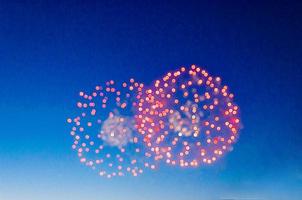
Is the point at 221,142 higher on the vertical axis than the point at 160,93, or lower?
lower

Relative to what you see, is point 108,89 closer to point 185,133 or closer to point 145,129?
point 145,129

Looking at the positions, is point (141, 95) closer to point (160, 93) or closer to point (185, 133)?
point (160, 93)

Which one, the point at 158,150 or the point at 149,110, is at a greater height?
the point at 149,110

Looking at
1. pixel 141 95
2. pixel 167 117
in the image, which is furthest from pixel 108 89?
pixel 167 117

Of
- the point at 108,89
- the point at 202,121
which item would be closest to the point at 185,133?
the point at 202,121

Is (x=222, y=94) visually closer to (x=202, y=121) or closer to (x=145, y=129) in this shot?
(x=202, y=121)

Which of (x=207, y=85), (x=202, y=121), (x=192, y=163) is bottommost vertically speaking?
(x=192, y=163)

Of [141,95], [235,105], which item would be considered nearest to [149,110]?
[141,95]
